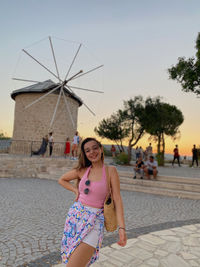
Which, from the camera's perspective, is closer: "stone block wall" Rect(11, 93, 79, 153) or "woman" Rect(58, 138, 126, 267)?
"woman" Rect(58, 138, 126, 267)

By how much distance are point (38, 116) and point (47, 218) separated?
17.4 m

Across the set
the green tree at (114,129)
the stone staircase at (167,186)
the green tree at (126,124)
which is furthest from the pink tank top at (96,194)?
the green tree at (114,129)

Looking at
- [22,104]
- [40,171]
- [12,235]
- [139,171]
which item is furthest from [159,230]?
[22,104]

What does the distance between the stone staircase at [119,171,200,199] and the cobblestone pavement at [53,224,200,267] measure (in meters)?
4.57

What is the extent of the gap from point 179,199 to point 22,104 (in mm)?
18775

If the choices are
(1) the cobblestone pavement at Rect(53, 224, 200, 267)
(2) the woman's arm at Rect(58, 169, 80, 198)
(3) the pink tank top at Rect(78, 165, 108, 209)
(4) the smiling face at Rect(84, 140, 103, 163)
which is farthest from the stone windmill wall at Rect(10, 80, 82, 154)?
(3) the pink tank top at Rect(78, 165, 108, 209)

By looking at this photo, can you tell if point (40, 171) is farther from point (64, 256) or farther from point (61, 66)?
point (61, 66)

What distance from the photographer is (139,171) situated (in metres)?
11.2

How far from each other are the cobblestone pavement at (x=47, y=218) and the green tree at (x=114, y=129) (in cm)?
2624

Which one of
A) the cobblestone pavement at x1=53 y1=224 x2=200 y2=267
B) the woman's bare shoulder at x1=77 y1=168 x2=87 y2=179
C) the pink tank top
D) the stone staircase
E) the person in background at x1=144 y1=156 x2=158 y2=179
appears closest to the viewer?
the pink tank top

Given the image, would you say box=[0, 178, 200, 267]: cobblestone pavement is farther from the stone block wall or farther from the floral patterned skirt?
the stone block wall

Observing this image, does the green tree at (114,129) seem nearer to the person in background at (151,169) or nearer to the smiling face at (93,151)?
the person in background at (151,169)

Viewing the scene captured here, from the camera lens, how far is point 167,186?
388 inches

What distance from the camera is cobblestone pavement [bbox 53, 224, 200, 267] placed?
319 cm
